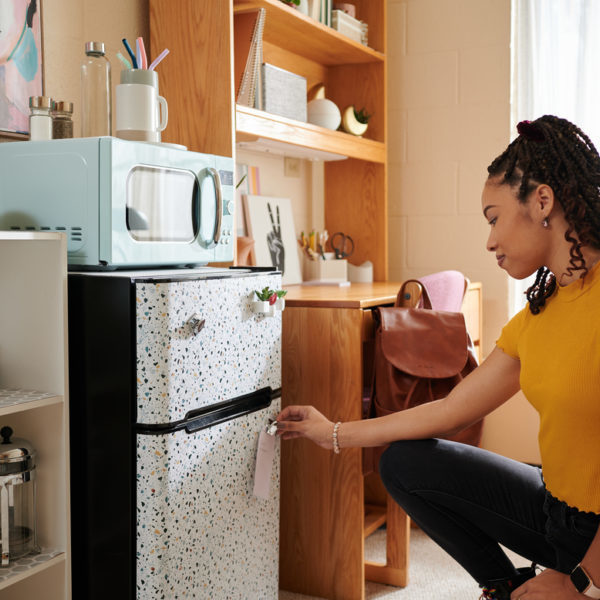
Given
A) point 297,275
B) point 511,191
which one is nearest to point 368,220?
point 297,275

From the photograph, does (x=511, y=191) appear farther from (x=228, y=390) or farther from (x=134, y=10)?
(x=134, y=10)

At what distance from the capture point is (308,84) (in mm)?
3016

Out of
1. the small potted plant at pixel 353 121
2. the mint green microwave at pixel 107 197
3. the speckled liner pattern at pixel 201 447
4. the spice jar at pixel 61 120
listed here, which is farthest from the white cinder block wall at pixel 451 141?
the spice jar at pixel 61 120

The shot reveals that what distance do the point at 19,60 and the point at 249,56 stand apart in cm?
68

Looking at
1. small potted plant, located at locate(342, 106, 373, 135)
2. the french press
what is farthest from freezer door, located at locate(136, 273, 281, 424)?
small potted plant, located at locate(342, 106, 373, 135)

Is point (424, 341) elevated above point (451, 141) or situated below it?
below

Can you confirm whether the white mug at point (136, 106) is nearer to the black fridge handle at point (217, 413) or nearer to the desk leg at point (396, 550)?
the black fridge handle at point (217, 413)

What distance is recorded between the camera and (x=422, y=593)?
7.20 ft

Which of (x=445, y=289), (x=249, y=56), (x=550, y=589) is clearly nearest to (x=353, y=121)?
(x=249, y=56)

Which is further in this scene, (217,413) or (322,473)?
(322,473)

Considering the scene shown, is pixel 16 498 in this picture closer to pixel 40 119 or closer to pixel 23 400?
pixel 23 400

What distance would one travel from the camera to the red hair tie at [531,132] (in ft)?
4.61

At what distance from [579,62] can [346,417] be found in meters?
1.74

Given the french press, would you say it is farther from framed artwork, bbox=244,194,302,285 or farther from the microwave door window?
framed artwork, bbox=244,194,302,285
